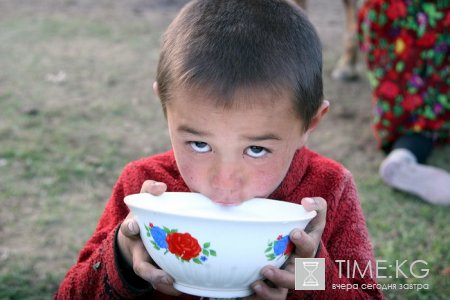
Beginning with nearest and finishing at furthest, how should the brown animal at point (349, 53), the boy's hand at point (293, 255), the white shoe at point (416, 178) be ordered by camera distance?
1. the boy's hand at point (293, 255)
2. the white shoe at point (416, 178)
3. the brown animal at point (349, 53)

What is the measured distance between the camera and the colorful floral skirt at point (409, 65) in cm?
348

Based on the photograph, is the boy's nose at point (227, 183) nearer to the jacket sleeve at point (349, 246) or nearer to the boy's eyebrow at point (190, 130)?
the boy's eyebrow at point (190, 130)

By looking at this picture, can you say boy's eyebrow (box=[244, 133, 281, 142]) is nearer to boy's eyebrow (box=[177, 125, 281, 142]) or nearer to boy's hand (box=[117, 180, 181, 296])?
boy's eyebrow (box=[177, 125, 281, 142])

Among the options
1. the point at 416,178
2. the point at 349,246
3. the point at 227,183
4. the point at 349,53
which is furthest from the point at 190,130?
the point at 349,53

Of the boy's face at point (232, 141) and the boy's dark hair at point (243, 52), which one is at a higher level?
the boy's dark hair at point (243, 52)

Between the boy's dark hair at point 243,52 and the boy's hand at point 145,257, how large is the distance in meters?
0.24

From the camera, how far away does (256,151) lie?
56.7 inches

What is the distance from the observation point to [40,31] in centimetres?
605

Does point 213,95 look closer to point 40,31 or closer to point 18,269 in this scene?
point 18,269

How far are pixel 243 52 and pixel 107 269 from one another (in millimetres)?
696

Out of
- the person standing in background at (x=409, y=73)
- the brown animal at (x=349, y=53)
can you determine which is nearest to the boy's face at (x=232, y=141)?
the person standing in background at (x=409, y=73)

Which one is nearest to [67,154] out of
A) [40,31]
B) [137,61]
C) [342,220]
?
[137,61]

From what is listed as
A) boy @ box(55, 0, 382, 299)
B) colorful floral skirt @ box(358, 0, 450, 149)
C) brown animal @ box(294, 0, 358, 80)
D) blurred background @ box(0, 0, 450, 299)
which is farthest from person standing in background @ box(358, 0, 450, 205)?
boy @ box(55, 0, 382, 299)

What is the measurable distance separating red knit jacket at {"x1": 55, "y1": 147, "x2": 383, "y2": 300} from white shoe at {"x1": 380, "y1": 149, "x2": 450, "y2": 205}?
1.56 meters
